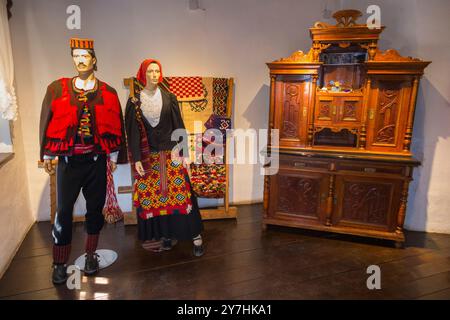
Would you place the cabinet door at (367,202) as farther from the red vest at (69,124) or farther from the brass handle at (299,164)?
the red vest at (69,124)

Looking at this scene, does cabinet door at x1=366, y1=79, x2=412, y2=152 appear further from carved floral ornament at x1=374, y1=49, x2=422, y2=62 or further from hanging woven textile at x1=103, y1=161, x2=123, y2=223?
hanging woven textile at x1=103, y1=161, x2=123, y2=223

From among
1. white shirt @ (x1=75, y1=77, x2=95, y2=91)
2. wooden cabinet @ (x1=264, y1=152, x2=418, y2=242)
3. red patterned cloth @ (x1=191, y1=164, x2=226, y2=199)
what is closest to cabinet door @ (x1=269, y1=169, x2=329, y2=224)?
wooden cabinet @ (x1=264, y1=152, x2=418, y2=242)

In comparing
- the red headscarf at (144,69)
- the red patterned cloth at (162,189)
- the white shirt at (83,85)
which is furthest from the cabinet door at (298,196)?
the white shirt at (83,85)

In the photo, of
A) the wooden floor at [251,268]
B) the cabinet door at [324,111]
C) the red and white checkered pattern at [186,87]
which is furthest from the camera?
the red and white checkered pattern at [186,87]

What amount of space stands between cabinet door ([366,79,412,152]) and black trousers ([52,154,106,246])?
7.06ft

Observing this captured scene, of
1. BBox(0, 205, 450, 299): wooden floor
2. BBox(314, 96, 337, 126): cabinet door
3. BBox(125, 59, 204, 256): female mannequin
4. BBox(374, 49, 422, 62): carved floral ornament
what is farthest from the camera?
BBox(314, 96, 337, 126): cabinet door

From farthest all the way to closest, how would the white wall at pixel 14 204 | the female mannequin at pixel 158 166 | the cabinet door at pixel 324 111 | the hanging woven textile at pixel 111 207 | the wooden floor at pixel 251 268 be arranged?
→ the hanging woven textile at pixel 111 207, the cabinet door at pixel 324 111, the white wall at pixel 14 204, the female mannequin at pixel 158 166, the wooden floor at pixel 251 268

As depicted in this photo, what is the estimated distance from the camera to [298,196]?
2.92 meters

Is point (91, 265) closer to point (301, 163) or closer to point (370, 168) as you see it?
point (301, 163)

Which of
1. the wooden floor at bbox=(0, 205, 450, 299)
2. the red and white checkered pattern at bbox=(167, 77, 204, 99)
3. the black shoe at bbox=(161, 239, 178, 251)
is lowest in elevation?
the wooden floor at bbox=(0, 205, 450, 299)

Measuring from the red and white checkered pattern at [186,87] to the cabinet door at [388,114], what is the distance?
154 cm

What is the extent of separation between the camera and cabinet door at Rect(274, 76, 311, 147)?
109 inches

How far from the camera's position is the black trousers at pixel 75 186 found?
81.2 inches

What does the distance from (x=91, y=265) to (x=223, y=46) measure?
240cm
